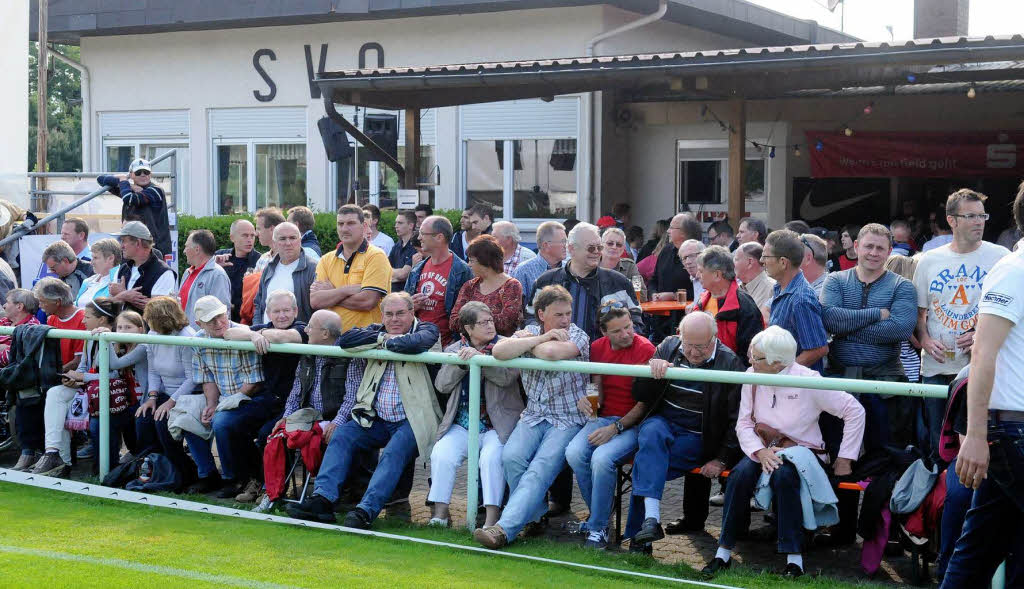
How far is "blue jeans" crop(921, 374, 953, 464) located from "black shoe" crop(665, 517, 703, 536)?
1385mm

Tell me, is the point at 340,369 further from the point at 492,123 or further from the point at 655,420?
the point at 492,123

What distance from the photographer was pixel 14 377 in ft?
27.1

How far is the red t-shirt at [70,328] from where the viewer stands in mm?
8438

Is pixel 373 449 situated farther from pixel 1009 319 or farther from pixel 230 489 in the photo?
pixel 1009 319

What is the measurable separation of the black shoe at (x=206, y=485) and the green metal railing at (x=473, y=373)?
28.7 inches

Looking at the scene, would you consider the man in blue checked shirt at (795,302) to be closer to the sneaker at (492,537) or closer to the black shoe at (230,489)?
the sneaker at (492,537)

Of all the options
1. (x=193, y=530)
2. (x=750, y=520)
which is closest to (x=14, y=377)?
(x=193, y=530)

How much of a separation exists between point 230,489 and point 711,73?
22.1 ft

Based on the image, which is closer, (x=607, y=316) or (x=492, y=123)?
(x=607, y=316)

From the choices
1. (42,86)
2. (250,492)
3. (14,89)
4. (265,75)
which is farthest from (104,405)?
(42,86)

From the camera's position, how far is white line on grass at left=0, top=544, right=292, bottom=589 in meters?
5.35

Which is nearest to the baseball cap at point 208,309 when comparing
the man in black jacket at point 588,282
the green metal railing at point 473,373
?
the green metal railing at point 473,373

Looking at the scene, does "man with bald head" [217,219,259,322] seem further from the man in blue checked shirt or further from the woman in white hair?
the woman in white hair

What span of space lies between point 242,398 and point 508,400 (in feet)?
5.96
